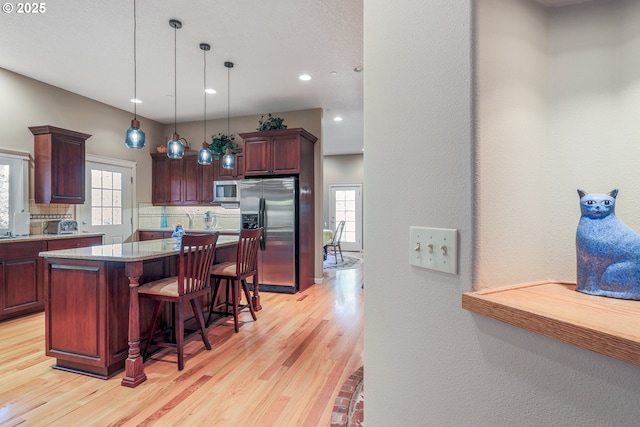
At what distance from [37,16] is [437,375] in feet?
13.4

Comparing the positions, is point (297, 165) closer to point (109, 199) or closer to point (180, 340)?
point (180, 340)

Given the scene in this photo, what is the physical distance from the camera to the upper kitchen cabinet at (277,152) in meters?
4.63

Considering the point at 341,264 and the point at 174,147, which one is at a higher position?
the point at 174,147

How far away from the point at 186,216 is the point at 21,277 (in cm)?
270

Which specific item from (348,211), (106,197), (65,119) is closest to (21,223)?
(106,197)

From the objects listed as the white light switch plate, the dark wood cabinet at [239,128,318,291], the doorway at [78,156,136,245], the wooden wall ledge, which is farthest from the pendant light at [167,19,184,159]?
the wooden wall ledge

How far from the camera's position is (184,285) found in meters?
Answer: 2.44

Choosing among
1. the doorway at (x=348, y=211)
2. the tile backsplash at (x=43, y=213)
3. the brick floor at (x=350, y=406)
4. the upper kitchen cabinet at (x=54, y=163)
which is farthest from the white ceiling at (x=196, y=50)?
the doorway at (x=348, y=211)

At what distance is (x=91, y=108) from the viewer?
4.78 m

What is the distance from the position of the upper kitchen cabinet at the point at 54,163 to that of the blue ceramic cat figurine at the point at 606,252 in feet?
17.1

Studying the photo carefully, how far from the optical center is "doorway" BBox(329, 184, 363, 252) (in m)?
9.15

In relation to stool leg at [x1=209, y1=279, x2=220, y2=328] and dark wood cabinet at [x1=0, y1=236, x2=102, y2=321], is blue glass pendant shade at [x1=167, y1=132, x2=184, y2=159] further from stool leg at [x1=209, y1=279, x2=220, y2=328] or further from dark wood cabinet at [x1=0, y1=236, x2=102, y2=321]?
dark wood cabinet at [x1=0, y1=236, x2=102, y2=321]

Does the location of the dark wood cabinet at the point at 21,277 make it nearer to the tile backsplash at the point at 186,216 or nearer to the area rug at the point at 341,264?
the tile backsplash at the point at 186,216

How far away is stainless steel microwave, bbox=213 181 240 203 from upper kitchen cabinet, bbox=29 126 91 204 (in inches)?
76.9
